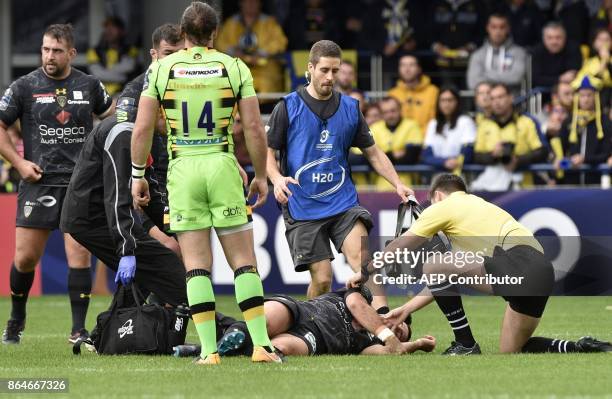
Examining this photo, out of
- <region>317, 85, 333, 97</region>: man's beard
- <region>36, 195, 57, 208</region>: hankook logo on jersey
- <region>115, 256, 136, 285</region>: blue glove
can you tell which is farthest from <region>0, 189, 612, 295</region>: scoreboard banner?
<region>115, 256, 136, 285</region>: blue glove

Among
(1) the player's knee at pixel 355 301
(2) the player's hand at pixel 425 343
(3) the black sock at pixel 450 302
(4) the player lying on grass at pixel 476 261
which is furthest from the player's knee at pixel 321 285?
(3) the black sock at pixel 450 302

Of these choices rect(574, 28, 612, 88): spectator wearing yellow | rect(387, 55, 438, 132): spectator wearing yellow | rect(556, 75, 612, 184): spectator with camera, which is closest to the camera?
rect(556, 75, 612, 184): spectator with camera

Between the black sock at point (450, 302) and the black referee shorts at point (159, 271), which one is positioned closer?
the black sock at point (450, 302)

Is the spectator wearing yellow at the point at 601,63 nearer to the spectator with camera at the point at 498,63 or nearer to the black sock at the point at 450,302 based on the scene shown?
the spectator with camera at the point at 498,63

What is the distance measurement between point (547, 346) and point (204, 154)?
282 cm

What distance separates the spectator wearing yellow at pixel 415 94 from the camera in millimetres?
19703

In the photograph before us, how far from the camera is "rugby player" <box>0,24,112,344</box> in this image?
1165 centimetres

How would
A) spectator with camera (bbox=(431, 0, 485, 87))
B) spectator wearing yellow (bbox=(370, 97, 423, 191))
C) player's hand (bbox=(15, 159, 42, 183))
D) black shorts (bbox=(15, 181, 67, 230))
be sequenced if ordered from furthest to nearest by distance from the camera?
spectator with camera (bbox=(431, 0, 485, 87)) < spectator wearing yellow (bbox=(370, 97, 423, 191)) < black shorts (bbox=(15, 181, 67, 230)) < player's hand (bbox=(15, 159, 42, 183))

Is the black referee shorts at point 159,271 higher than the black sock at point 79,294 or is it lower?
higher

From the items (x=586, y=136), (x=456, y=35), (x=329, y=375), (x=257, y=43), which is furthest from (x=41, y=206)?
(x=456, y=35)

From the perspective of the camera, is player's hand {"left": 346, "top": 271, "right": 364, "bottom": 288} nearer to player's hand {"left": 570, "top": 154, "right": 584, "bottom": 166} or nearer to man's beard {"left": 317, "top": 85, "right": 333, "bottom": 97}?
man's beard {"left": 317, "top": 85, "right": 333, "bottom": 97}

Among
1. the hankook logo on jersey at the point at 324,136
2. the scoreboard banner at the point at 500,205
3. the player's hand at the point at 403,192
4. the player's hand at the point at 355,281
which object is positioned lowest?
the scoreboard banner at the point at 500,205

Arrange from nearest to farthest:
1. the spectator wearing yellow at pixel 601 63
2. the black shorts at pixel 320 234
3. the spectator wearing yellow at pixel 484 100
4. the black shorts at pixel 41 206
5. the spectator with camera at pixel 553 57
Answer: the black shorts at pixel 320 234 < the black shorts at pixel 41 206 < the spectator wearing yellow at pixel 484 100 < the spectator wearing yellow at pixel 601 63 < the spectator with camera at pixel 553 57

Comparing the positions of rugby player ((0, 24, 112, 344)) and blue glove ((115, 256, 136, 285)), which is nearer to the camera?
blue glove ((115, 256, 136, 285))
